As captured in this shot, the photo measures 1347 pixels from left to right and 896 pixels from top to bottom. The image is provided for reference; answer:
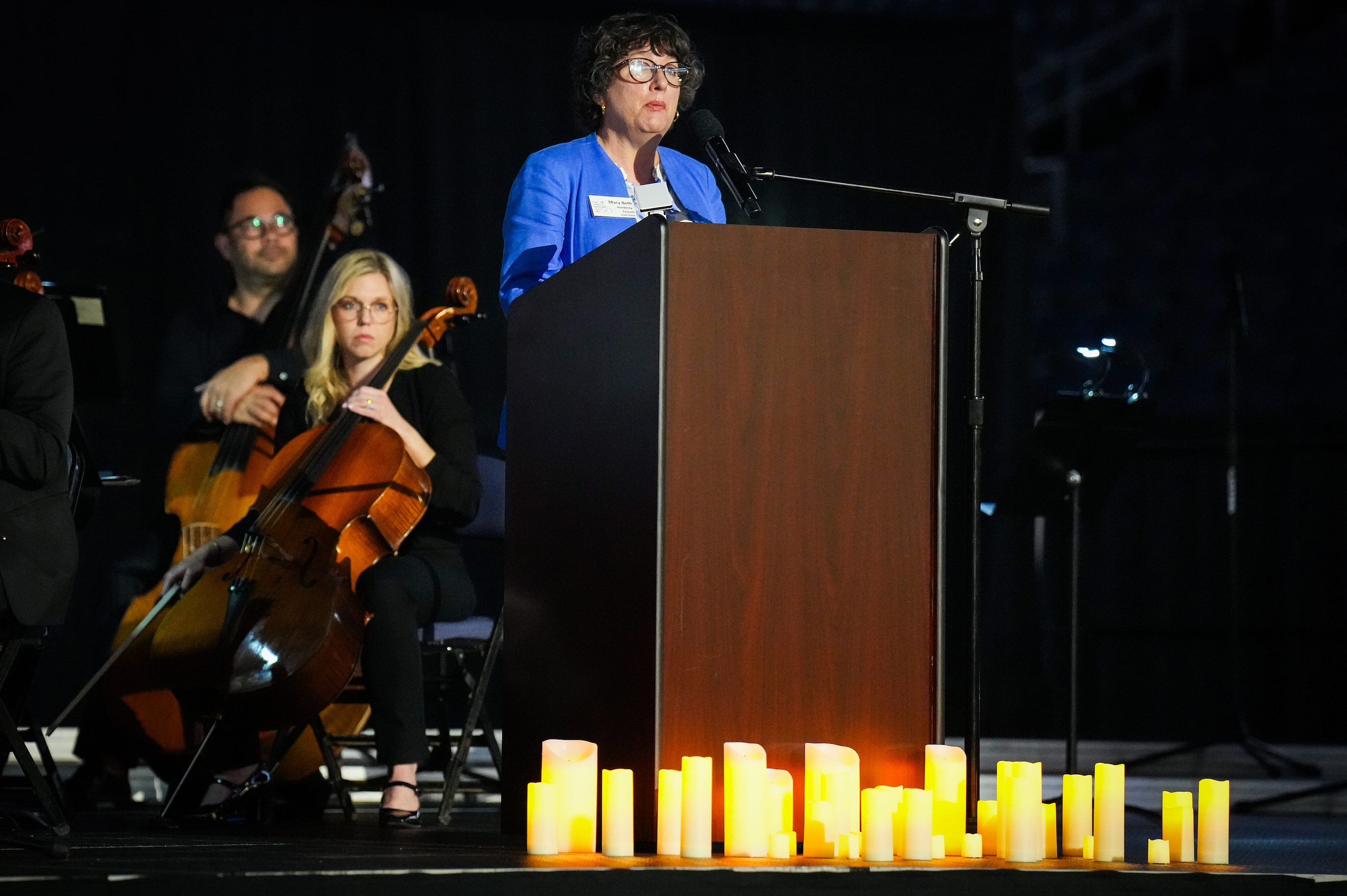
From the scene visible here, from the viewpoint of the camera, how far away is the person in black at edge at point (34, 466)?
7.50 ft

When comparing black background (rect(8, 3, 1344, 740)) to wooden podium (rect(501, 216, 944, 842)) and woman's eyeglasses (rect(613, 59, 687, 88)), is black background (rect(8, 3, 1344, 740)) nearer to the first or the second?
woman's eyeglasses (rect(613, 59, 687, 88))

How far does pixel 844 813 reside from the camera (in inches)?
65.7

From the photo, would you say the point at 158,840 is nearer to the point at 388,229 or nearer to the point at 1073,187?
the point at 388,229

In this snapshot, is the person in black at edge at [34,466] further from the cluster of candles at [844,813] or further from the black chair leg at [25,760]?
the cluster of candles at [844,813]

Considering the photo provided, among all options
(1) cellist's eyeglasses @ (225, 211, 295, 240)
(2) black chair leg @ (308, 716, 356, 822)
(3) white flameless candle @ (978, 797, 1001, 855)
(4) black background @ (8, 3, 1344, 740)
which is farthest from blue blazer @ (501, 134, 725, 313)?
(4) black background @ (8, 3, 1344, 740)

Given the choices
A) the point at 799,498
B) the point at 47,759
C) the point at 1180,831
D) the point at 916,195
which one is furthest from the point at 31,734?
the point at 1180,831

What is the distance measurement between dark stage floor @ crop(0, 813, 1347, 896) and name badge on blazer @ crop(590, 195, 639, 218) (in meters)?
1.01

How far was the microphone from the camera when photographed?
6.70 ft

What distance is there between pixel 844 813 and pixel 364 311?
Answer: 5.99 feet

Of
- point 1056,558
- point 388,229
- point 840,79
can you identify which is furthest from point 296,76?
point 1056,558

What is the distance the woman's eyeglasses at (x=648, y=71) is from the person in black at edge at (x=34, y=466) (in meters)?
0.99

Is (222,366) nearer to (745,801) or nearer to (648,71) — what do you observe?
(648,71)

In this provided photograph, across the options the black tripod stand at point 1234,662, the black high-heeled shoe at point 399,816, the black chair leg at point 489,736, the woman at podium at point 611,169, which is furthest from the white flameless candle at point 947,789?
the black tripod stand at point 1234,662

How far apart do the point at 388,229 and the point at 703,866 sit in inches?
125
